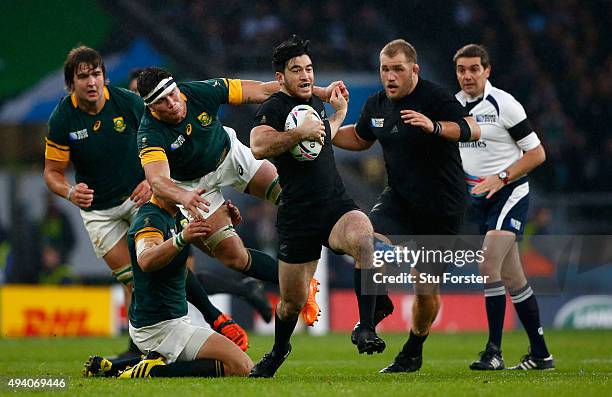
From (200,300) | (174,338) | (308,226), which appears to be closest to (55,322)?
(200,300)

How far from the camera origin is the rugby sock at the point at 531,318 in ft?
30.2

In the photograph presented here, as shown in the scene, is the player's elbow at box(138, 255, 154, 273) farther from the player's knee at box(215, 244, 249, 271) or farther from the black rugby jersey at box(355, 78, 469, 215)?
the black rugby jersey at box(355, 78, 469, 215)

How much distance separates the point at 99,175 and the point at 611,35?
13.5m

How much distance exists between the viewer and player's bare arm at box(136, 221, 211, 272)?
7.10 metres

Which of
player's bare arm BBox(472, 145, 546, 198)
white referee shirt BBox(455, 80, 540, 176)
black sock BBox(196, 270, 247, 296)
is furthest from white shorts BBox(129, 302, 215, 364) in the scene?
white referee shirt BBox(455, 80, 540, 176)

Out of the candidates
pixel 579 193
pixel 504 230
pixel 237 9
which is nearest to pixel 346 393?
pixel 504 230

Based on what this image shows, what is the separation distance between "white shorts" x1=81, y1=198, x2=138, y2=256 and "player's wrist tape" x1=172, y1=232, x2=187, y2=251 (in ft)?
8.40

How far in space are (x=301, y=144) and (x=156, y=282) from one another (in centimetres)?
140

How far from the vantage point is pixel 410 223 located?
339 inches

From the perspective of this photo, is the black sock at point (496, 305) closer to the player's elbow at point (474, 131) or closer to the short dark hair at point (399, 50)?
the player's elbow at point (474, 131)

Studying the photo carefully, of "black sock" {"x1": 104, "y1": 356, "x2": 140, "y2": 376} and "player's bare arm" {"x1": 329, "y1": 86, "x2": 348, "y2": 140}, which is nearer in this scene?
"player's bare arm" {"x1": 329, "y1": 86, "x2": 348, "y2": 140}

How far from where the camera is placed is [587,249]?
16.2 metres

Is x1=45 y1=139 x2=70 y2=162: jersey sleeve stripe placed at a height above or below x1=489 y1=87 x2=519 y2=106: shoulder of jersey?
below

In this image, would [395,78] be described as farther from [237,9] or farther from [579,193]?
[237,9]
